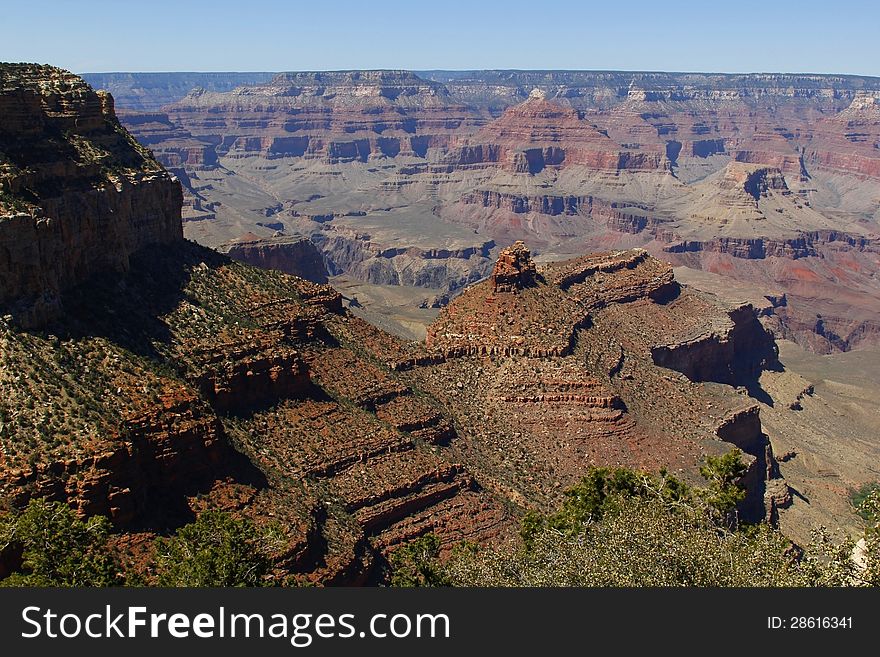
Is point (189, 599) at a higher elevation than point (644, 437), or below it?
higher

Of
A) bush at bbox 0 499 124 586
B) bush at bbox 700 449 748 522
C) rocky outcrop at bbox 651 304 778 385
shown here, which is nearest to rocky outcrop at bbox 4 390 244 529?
bush at bbox 0 499 124 586

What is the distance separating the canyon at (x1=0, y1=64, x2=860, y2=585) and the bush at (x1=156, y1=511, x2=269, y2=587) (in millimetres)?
2538

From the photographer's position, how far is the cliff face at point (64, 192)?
1876 inches

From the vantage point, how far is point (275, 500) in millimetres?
49281

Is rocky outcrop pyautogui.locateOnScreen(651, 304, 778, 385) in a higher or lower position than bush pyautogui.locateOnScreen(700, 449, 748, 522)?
lower

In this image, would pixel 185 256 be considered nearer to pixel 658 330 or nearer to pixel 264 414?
pixel 264 414

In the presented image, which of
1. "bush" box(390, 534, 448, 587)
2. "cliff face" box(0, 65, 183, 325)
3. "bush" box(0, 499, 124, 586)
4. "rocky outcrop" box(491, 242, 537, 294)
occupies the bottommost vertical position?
"bush" box(390, 534, 448, 587)

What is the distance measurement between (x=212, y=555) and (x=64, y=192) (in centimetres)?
2804

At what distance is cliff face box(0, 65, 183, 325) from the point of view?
47656 mm

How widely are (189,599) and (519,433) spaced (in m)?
50.6

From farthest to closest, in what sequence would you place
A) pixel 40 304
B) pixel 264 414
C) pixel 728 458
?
pixel 264 414, pixel 728 458, pixel 40 304

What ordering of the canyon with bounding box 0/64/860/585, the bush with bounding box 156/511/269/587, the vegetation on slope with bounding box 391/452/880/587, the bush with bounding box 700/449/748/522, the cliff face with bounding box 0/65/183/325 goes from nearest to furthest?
the vegetation on slope with bounding box 391/452/880/587
the bush with bounding box 156/511/269/587
the canyon with bounding box 0/64/860/585
the bush with bounding box 700/449/748/522
the cliff face with bounding box 0/65/183/325

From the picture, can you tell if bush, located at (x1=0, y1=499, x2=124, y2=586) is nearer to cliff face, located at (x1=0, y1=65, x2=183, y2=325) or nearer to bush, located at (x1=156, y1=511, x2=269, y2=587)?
bush, located at (x1=156, y1=511, x2=269, y2=587)

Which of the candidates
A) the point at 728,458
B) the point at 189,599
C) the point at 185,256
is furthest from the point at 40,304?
the point at 728,458
